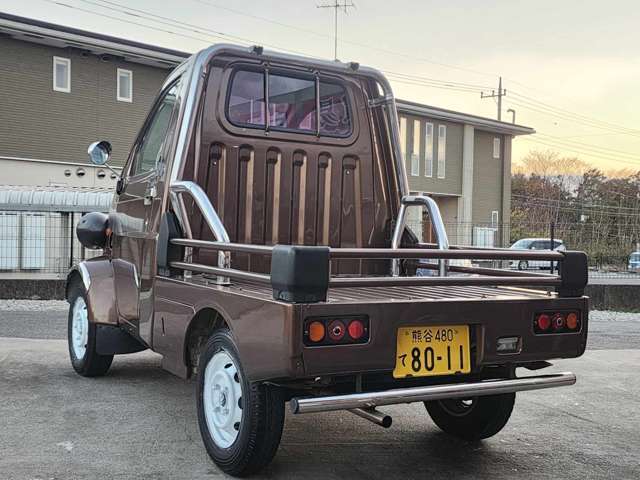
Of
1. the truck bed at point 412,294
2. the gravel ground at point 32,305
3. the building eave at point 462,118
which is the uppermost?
the building eave at point 462,118

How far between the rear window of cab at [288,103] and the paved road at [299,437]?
207 cm

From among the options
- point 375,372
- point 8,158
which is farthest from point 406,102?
point 375,372

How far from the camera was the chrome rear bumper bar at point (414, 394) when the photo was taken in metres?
3.08

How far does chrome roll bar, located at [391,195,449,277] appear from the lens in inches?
178

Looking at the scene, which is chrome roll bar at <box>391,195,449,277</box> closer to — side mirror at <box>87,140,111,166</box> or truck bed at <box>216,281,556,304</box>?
truck bed at <box>216,281,556,304</box>

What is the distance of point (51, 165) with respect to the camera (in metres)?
20.7

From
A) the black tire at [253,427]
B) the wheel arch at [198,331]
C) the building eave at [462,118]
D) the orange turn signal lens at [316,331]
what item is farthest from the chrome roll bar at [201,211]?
the building eave at [462,118]

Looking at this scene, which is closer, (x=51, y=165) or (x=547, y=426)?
(x=547, y=426)

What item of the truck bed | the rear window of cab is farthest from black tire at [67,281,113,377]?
the truck bed

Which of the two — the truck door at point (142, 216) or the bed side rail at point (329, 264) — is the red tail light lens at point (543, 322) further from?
the truck door at point (142, 216)

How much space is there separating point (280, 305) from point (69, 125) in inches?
784

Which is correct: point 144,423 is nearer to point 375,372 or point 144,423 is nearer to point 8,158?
point 375,372

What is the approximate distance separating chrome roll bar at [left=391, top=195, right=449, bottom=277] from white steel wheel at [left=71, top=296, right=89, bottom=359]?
2622 mm

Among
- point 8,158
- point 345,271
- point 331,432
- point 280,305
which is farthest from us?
point 8,158
